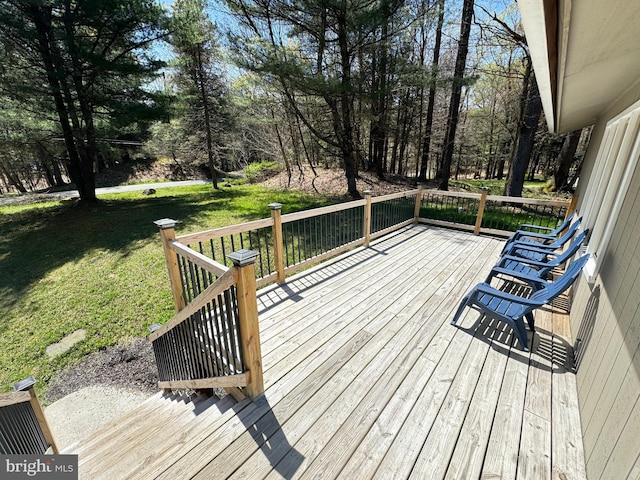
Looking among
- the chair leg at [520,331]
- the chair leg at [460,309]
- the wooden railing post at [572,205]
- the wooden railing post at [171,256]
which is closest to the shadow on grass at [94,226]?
the wooden railing post at [171,256]

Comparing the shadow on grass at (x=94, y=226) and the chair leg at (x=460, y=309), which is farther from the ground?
the chair leg at (x=460, y=309)

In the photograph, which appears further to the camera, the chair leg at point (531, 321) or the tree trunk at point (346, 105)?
the tree trunk at point (346, 105)

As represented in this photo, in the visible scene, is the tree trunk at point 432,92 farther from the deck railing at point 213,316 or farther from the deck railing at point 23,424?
the deck railing at point 23,424

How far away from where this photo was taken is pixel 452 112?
1023cm

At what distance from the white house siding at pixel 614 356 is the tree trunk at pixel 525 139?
7257 mm

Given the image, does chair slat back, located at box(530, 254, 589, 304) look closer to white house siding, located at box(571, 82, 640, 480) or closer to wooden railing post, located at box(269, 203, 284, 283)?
white house siding, located at box(571, 82, 640, 480)

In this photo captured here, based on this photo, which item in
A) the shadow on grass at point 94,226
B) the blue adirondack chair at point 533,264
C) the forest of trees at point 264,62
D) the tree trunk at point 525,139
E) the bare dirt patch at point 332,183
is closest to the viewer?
the blue adirondack chair at point 533,264

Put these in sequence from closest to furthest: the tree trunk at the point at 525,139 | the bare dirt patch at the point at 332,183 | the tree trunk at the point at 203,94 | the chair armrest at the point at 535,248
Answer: the chair armrest at the point at 535,248, the tree trunk at the point at 525,139, the bare dirt patch at the point at 332,183, the tree trunk at the point at 203,94

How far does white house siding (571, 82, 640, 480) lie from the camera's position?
1.20 metres

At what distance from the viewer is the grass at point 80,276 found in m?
3.71

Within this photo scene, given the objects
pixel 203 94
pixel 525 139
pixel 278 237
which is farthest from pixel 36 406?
pixel 203 94

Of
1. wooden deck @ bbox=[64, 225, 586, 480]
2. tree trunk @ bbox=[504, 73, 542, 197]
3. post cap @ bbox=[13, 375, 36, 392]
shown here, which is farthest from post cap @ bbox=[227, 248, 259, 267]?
tree trunk @ bbox=[504, 73, 542, 197]

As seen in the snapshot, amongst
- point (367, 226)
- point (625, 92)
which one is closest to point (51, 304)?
point (367, 226)

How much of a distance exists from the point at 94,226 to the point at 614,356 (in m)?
11.0
